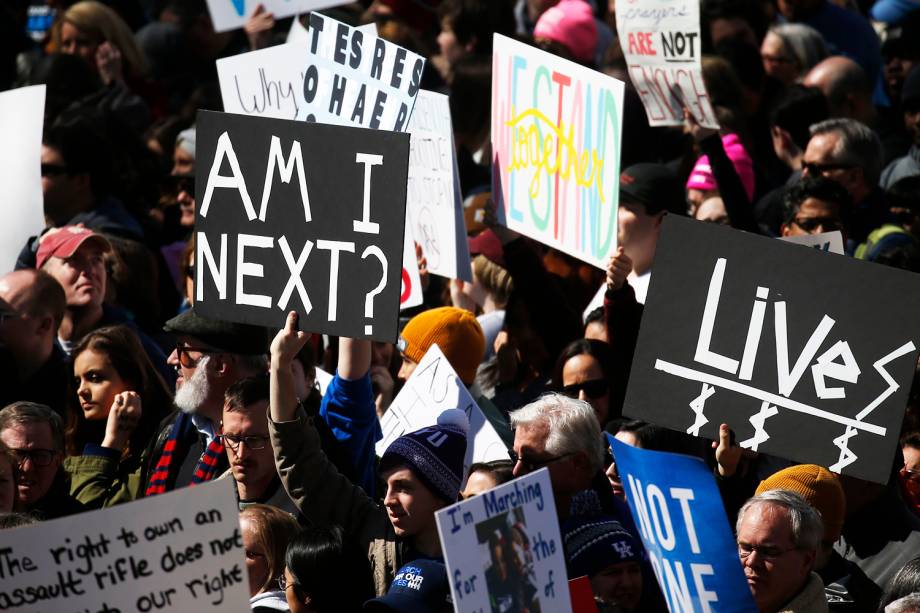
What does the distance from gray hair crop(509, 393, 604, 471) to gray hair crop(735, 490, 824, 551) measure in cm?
67

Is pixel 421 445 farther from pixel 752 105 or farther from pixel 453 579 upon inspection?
pixel 752 105

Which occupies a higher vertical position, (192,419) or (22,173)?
(22,173)

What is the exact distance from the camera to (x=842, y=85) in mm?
9398

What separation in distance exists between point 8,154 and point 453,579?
4.47m

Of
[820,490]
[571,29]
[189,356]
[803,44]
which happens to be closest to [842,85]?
[803,44]

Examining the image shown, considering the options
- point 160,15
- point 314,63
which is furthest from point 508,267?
point 160,15

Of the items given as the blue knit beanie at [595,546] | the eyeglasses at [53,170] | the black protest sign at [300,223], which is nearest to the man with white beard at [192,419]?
the black protest sign at [300,223]

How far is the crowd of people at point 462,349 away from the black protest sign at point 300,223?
0.56 feet

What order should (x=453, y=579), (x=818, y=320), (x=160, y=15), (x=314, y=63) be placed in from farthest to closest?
(x=160, y=15), (x=314, y=63), (x=818, y=320), (x=453, y=579)

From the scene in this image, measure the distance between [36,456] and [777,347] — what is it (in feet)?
8.81

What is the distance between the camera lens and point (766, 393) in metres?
4.68

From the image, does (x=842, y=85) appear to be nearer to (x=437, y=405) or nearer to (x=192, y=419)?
(x=437, y=405)

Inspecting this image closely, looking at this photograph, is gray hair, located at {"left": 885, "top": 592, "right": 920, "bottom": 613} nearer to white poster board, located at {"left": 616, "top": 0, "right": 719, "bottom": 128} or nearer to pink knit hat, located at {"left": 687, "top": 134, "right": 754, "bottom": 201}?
white poster board, located at {"left": 616, "top": 0, "right": 719, "bottom": 128}

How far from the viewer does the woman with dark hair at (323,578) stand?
481 centimetres
